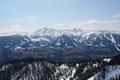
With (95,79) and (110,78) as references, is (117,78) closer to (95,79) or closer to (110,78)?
(110,78)

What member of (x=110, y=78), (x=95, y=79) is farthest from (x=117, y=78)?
(x=95, y=79)

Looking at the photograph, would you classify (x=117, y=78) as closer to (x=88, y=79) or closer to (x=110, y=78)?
(x=110, y=78)

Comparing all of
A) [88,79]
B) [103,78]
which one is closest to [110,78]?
[103,78]

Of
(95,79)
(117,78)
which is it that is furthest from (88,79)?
(117,78)

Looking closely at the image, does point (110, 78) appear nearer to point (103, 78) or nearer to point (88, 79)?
point (103, 78)

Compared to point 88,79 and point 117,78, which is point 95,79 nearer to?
point 88,79
